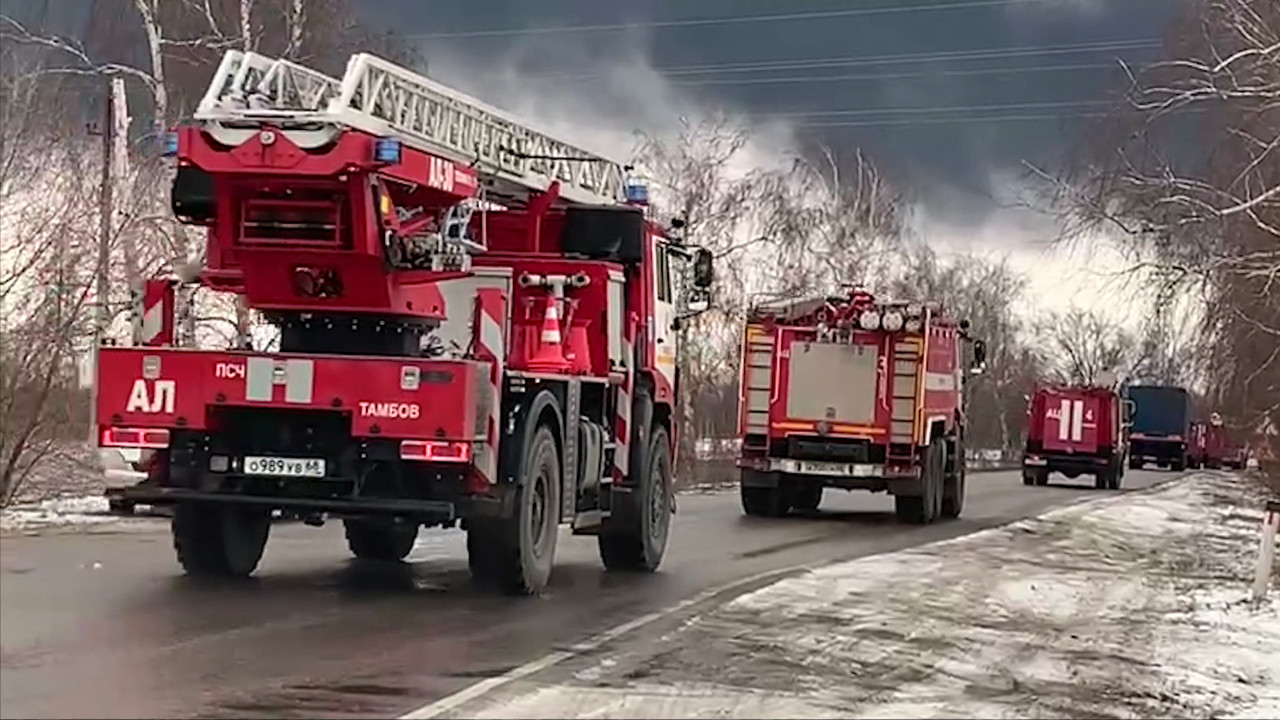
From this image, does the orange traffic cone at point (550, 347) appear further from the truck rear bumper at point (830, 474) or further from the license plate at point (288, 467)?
the truck rear bumper at point (830, 474)

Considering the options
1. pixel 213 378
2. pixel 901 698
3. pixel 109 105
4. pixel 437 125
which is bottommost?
pixel 901 698

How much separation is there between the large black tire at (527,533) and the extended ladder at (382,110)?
2337 millimetres

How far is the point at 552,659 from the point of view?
11.0 m

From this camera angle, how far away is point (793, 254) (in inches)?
2076

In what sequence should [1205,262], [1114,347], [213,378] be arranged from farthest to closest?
[1114,347] < [1205,262] < [213,378]

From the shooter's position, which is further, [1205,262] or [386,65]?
[1205,262]

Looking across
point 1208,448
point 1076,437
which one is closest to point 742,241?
point 1076,437

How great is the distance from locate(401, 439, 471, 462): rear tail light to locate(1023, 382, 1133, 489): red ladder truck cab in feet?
122

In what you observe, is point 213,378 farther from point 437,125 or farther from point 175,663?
point 175,663

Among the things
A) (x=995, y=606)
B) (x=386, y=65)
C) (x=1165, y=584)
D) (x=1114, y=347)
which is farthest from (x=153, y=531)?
(x=1114, y=347)

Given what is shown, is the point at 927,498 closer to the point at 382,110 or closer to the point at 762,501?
the point at 762,501

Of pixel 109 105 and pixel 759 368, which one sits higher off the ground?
pixel 109 105

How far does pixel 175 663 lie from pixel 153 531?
883cm

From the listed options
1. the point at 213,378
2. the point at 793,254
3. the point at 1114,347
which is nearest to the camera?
the point at 213,378
